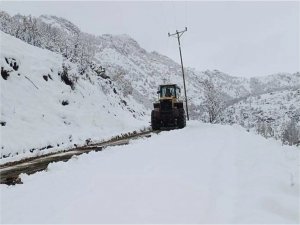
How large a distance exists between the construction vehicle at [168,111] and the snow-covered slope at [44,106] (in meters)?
2.76

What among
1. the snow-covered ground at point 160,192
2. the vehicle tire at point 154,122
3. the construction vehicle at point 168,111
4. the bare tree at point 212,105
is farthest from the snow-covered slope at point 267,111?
the snow-covered ground at point 160,192

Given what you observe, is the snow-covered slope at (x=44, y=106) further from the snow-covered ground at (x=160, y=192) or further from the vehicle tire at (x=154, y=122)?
the snow-covered ground at (x=160, y=192)

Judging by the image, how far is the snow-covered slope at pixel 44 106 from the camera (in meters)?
17.3

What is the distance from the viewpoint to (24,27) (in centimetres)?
3603

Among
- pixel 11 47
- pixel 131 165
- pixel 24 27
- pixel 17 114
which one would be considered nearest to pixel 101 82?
pixel 24 27

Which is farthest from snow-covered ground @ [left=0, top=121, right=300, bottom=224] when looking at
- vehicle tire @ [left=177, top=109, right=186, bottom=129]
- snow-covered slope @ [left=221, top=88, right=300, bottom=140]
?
snow-covered slope @ [left=221, top=88, right=300, bottom=140]

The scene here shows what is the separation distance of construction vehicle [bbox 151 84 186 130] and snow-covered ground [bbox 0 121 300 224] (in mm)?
16741

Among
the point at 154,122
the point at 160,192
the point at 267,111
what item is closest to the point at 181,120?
the point at 154,122

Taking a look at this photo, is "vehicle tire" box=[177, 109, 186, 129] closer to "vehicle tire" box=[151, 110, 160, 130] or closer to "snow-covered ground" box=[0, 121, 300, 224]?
"vehicle tire" box=[151, 110, 160, 130]

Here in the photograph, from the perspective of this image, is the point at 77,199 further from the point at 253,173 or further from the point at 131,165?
the point at 253,173

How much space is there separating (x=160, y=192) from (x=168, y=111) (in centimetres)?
2037

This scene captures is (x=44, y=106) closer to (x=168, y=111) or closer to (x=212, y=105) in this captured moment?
(x=168, y=111)

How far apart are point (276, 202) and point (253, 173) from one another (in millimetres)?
2135

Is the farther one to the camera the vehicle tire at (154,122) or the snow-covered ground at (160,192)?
the vehicle tire at (154,122)
